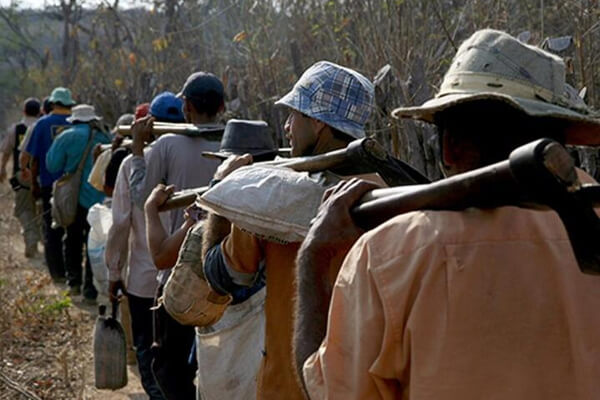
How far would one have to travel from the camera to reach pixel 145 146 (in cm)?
598

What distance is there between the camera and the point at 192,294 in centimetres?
389

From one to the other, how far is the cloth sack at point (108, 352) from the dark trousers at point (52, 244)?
5259 mm

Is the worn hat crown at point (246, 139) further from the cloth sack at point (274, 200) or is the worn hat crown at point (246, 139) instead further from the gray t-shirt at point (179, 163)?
the cloth sack at point (274, 200)

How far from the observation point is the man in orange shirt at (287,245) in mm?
3238

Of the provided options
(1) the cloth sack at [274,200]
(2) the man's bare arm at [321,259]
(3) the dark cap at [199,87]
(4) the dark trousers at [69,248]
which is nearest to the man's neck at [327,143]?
(1) the cloth sack at [274,200]

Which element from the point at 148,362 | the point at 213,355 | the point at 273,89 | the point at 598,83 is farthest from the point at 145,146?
the point at 273,89

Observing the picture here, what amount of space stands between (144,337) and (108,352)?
0.26 m

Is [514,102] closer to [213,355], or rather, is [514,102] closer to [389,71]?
[213,355]

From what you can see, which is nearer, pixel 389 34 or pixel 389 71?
pixel 389 71

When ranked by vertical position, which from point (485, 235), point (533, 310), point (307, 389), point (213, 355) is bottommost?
point (213, 355)

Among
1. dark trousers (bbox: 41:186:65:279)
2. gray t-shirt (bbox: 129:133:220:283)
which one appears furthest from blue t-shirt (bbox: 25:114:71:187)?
gray t-shirt (bbox: 129:133:220:283)

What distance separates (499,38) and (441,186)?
42 centimetres

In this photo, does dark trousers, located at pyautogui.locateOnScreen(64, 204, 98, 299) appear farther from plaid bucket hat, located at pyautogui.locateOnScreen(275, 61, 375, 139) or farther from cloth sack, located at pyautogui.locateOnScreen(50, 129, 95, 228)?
plaid bucket hat, located at pyautogui.locateOnScreen(275, 61, 375, 139)

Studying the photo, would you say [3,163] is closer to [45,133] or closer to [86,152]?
[45,133]
